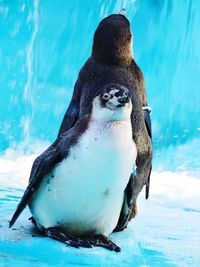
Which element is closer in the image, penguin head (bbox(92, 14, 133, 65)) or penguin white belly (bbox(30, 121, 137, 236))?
penguin white belly (bbox(30, 121, 137, 236))

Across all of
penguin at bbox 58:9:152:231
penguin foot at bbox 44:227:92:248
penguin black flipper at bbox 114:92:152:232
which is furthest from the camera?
penguin at bbox 58:9:152:231

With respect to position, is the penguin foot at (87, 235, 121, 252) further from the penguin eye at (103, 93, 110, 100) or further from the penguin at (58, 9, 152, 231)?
the penguin eye at (103, 93, 110, 100)

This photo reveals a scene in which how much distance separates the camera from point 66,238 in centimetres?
340

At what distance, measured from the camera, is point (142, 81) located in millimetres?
4203

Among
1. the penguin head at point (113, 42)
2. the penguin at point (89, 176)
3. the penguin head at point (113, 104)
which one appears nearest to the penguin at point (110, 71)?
the penguin head at point (113, 42)

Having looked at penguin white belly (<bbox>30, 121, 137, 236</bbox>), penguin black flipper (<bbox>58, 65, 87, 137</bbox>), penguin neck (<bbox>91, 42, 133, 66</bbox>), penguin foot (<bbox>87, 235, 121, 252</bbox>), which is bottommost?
penguin foot (<bbox>87, 235, 121, 252</bbox>)

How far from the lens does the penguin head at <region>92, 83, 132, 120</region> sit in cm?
324

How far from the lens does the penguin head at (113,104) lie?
3.24 metres

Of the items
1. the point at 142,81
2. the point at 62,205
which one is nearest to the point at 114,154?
the point at 62,205

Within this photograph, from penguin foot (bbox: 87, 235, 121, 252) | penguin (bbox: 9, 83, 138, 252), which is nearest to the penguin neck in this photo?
penguin (bbox: 9, 83, 138, 252)

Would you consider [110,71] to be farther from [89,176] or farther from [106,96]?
[89,176]

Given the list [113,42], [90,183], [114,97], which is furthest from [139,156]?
[113,42]

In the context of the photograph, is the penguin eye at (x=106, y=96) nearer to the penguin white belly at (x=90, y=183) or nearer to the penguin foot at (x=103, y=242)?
the penguin white belly at (x=90, y=183)

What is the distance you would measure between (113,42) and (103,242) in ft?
4.71
